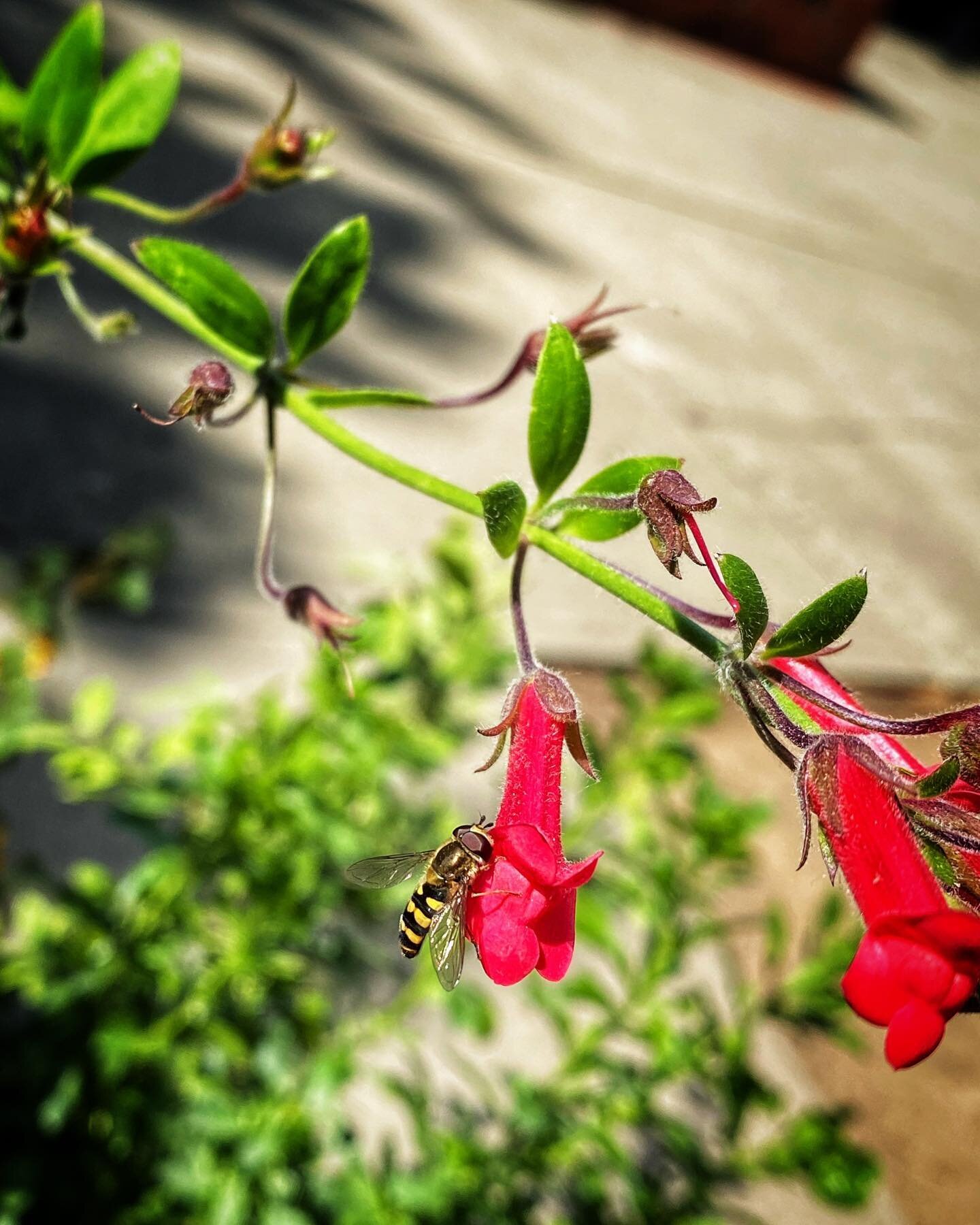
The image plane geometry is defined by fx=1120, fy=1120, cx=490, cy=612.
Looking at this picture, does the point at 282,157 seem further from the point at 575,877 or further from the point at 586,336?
the point at 575,877

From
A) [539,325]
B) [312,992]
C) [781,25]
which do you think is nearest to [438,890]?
[312,992]

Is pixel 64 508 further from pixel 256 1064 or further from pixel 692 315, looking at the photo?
pixel 692 315

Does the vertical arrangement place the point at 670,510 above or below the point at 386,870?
above

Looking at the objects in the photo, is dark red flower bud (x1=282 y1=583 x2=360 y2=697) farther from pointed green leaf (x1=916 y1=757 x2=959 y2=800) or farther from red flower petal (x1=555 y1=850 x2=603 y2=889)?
pointed green leaf (x1=916 y1=757 x2=959 y2=800)

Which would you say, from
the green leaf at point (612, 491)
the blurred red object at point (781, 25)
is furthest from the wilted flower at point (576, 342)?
the blurred red object at point (781, 25)

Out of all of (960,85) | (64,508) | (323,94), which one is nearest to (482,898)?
(64,508)

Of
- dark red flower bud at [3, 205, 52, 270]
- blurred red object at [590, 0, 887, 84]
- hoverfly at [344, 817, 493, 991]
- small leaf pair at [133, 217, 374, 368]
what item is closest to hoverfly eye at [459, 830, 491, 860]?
hoverfly at [344, 817, 493, 991]
